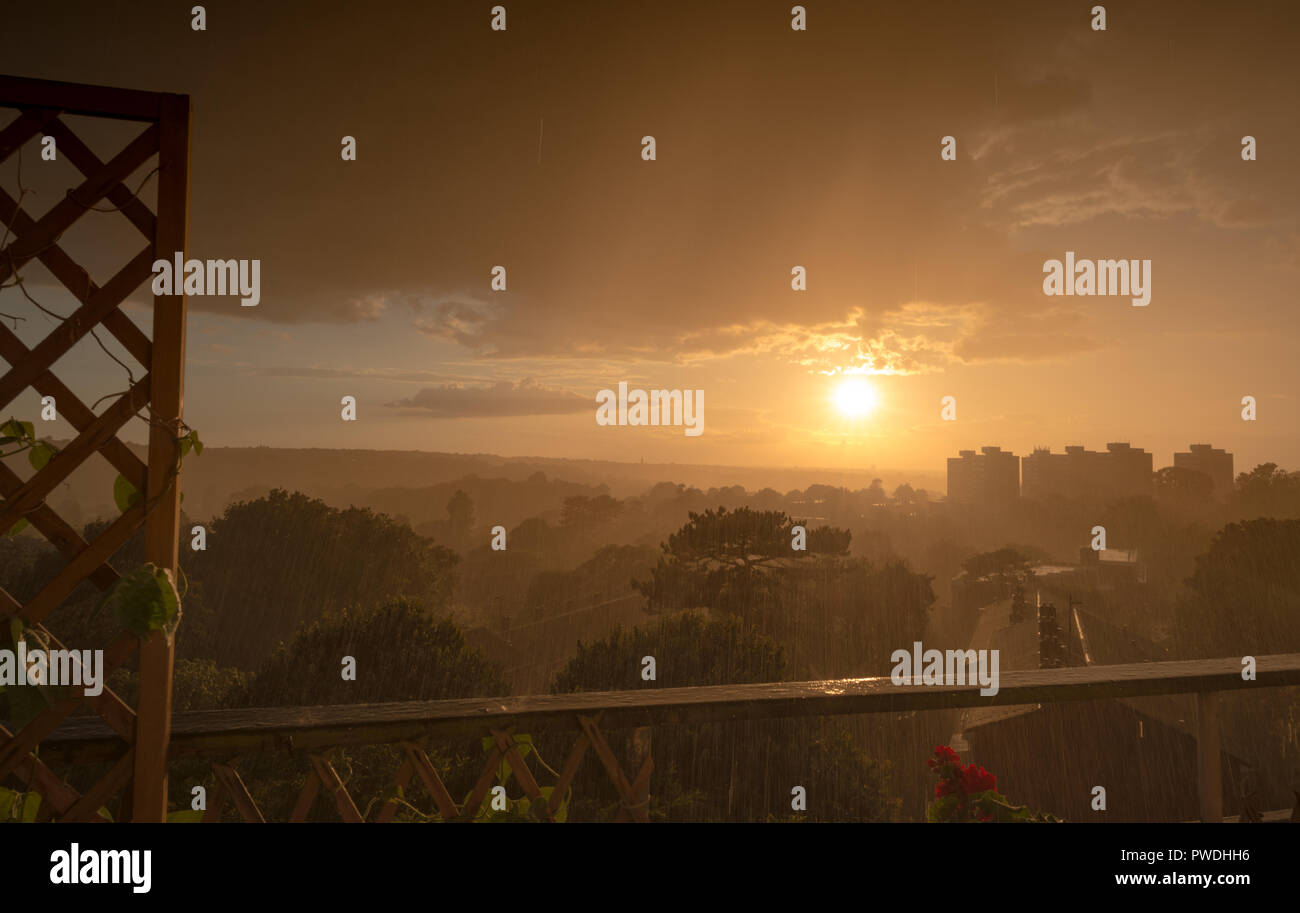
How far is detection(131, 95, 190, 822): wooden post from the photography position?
1.25 meters

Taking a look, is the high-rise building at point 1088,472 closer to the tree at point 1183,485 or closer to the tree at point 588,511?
the tree at point 1183,485

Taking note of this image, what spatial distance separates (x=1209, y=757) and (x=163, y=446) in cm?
260

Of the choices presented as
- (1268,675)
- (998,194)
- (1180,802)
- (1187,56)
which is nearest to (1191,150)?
(1187,56)

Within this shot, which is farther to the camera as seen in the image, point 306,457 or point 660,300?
point 306,457

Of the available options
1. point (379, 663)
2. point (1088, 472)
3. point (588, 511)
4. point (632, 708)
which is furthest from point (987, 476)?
point (632, 708)

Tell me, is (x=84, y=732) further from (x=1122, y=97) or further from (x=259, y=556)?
(x=259, y=556)

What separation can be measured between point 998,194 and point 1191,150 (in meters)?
4.40

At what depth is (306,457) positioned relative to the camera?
1580 inches

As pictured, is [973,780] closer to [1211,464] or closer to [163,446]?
[163,446]

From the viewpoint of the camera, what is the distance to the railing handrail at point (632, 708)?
52.4 inches

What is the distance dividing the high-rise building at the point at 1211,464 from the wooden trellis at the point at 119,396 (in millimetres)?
40372

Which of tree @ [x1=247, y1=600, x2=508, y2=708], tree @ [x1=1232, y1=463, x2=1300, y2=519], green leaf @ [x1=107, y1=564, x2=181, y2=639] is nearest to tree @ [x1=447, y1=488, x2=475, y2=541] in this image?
tree @ [x1=247, y1=600, x2=508, y2=708]

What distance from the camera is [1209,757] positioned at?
1.74m
